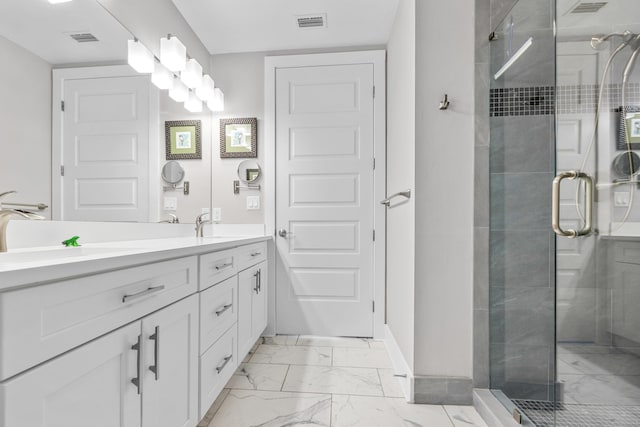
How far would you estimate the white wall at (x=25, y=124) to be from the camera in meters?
1.06

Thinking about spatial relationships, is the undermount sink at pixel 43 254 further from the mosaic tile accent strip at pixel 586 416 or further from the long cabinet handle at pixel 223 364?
the mosaic tile accent strip at pixel 586 416

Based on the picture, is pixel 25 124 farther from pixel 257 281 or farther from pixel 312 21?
pixel 312 21

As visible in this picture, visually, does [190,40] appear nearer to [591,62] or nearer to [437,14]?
[437,14]

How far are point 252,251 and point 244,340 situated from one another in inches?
21.4

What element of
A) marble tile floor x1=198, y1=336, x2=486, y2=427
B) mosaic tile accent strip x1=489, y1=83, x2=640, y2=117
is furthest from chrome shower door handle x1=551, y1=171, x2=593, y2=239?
marble tile floor x1=198, y1=336, x2=486, y2=427

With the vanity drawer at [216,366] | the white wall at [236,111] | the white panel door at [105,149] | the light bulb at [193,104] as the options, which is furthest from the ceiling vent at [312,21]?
the vanity drawer at [216,366]

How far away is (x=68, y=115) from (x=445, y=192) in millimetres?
1748

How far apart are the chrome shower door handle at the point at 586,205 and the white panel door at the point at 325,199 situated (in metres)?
1.40

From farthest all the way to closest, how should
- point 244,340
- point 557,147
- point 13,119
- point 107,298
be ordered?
point 244,340
point 557,147
point 13,119
point 107,298

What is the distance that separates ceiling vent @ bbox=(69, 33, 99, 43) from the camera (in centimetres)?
134

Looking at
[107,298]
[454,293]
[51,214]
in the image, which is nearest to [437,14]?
[454,293]

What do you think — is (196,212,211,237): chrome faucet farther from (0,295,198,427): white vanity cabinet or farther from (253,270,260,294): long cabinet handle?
(0,295,198,427): white vanity cabinet

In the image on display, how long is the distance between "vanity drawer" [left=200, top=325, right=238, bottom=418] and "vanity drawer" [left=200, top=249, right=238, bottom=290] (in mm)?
284

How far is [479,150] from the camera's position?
63.2 inches
